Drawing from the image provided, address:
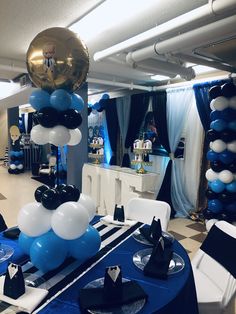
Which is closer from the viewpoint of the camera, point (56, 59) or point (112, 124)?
point (56, 59)

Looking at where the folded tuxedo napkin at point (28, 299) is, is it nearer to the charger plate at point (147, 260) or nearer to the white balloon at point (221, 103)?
the charger plate at point (147, 260)

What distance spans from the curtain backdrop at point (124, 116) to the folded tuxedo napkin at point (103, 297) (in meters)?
4.37

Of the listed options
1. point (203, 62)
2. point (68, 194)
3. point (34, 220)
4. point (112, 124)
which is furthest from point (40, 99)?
point (112, 124)

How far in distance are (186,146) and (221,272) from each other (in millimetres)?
2956

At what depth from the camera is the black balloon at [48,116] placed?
4.87 feet

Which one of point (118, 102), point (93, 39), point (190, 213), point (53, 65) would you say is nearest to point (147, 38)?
point (93, 39)

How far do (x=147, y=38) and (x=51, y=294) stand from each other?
2111 mm

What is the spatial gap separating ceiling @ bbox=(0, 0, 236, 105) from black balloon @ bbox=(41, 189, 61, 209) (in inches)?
60.9

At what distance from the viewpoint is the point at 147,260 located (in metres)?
1.50

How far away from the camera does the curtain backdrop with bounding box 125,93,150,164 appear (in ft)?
17.2

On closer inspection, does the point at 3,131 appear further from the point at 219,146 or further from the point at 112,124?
the point at 219,146

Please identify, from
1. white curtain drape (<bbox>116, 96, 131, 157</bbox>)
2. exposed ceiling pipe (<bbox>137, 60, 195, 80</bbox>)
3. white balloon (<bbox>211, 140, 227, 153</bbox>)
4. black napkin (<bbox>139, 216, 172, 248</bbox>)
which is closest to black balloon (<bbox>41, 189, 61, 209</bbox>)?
black napkin (<bbox>139, 216, 172, 248</bbox>)

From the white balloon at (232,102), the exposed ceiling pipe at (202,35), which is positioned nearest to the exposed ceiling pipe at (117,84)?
the white balloon at (232,102)

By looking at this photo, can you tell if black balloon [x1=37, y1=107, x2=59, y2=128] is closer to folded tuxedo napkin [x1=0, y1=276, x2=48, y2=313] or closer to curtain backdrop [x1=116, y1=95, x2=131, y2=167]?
folded tuxedo napkin [x1=0, y1=276, x2=48, y2=313]
